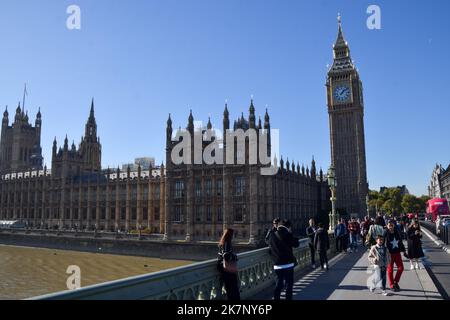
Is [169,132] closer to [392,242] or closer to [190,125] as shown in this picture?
[190,125]

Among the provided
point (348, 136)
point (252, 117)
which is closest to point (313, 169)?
point (348, 136)

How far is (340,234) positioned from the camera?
20891 millimetres

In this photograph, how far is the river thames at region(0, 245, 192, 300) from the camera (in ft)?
104

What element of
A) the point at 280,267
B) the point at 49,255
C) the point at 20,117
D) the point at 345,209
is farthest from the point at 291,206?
the point at 20,117

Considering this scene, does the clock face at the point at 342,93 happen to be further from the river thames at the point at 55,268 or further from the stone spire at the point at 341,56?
the river thames at the point at 55,268

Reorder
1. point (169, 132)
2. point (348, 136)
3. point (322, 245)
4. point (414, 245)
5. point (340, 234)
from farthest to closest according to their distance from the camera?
point (348, 136) < point (169, 132) < point (340, 234) < point (322, 245) < point (414, 245)

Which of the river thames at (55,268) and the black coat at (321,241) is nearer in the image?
the black coat at (321,241)

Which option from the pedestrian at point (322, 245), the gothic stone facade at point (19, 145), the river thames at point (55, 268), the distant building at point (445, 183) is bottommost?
the river thames at point (55, 268)

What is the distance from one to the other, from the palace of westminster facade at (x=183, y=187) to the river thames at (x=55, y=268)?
8447 millimetres

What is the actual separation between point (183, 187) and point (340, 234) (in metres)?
43.7

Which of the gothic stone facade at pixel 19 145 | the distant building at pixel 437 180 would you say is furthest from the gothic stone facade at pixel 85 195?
the distant building at pixel 437 180

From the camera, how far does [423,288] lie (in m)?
10.7

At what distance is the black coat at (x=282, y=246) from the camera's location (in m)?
9.27
